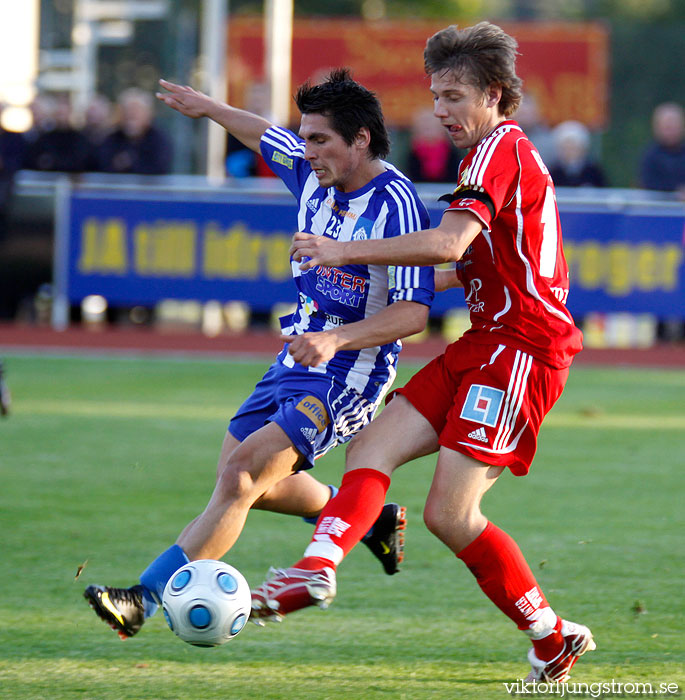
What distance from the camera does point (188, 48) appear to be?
68.2ft

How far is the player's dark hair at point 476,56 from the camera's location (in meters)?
3.94

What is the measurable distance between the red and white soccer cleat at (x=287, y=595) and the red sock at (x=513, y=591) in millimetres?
664

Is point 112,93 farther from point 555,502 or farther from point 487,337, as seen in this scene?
point 487,337

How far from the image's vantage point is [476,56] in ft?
12.9

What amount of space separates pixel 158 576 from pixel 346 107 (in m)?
1.61

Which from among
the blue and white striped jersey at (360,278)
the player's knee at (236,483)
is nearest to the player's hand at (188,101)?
the blue and white striped jersey at (360,278)

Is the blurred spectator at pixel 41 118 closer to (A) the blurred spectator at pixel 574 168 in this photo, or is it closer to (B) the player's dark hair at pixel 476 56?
(A) the blurred spectator at pixel 574 168

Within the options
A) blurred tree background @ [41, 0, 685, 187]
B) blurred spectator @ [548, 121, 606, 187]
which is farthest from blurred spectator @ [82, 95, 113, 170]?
blurred tree background @ [41, 0, 685, 187]

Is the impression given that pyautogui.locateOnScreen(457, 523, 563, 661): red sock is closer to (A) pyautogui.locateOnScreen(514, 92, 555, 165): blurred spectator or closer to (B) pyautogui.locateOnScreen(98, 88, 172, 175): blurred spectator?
(A) pyautogui.locateOnScreen(514, 92, 555, 165): blurred spectator

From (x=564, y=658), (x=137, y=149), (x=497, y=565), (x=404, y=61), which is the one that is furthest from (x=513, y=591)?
(x=404, y=61)

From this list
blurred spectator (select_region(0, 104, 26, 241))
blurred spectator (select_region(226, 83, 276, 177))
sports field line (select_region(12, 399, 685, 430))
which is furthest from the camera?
blurred spectator (select_region(0, 104, 26, 241))

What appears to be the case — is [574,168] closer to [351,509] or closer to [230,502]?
[230,502]

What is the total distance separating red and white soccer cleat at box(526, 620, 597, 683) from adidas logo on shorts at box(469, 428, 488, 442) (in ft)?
2.12

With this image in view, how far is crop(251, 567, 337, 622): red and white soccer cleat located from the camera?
3.53 m
